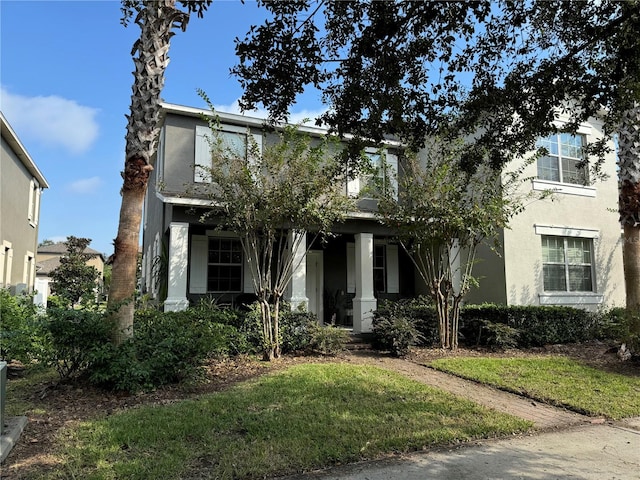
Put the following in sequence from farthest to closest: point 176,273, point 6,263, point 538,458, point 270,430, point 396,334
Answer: point 6,263 < point 176,273 < point 396,334 < point 270,430 < point 538,458

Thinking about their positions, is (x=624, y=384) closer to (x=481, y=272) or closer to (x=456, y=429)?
(x=456, y=429)

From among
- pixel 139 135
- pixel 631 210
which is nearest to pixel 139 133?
pixel 139 135

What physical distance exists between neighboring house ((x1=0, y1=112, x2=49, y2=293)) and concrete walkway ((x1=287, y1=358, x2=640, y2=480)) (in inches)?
518

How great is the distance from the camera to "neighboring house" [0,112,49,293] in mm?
15409

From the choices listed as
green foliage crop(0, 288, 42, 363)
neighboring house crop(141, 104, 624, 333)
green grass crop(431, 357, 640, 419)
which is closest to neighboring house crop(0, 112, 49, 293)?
neighboring house crop(141, 104, 624, 333)

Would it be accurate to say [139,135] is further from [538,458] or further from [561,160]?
[561,160]

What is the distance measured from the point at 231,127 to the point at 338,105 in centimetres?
708

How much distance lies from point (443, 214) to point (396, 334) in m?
2.92

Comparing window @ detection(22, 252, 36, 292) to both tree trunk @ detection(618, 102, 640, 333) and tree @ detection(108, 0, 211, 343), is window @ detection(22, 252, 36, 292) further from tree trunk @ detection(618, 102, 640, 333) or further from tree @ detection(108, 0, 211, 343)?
tree trunk @ detection(618, 102, 640, 333)

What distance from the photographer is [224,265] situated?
13617 millimetres

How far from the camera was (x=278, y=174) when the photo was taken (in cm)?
957

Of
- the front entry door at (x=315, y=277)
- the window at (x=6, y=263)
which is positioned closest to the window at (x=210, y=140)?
the front entry door at (x=315, y=277)

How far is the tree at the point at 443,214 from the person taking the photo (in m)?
10.3

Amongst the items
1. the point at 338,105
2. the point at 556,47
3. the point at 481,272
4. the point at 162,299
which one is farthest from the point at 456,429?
the point at 481,272
